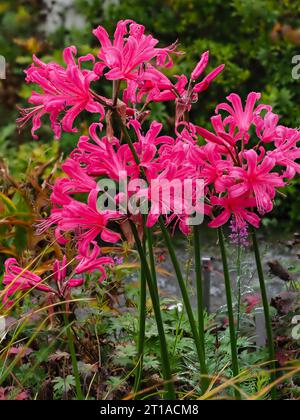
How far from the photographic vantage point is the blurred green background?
6770 millimetres

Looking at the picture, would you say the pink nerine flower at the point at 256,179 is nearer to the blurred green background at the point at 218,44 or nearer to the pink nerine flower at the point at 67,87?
the pink nerine flower at the point at 67,87

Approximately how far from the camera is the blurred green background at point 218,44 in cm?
677

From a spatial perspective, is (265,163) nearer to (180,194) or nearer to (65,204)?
(180,194)

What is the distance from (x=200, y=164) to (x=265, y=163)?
18 centimetres

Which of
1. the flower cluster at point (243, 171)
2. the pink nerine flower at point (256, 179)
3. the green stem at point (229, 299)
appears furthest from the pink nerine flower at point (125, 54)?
the green stem at point (229, 299)

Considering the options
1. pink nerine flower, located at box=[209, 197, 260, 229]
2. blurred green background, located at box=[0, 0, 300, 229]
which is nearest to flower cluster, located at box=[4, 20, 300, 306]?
pink nerine flower, located at box=[209, 197, 260, 229]

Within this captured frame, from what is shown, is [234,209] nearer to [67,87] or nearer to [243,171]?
[243,171]

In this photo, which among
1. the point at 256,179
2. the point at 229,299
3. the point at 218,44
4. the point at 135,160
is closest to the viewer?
the point at 135,160

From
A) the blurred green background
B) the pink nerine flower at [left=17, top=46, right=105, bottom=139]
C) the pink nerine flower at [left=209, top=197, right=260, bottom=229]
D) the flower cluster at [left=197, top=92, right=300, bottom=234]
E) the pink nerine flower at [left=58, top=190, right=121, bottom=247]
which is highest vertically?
the blurred green background

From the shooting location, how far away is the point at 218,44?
698cm

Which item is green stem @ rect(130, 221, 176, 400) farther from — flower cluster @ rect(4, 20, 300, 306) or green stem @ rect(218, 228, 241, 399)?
green stem @ rect(218, 228, 241, 399)

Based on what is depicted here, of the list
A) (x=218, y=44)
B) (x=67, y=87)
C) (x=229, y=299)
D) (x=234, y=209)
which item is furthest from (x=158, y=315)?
(x=218, y=44)

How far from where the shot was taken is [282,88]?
22.8ft
